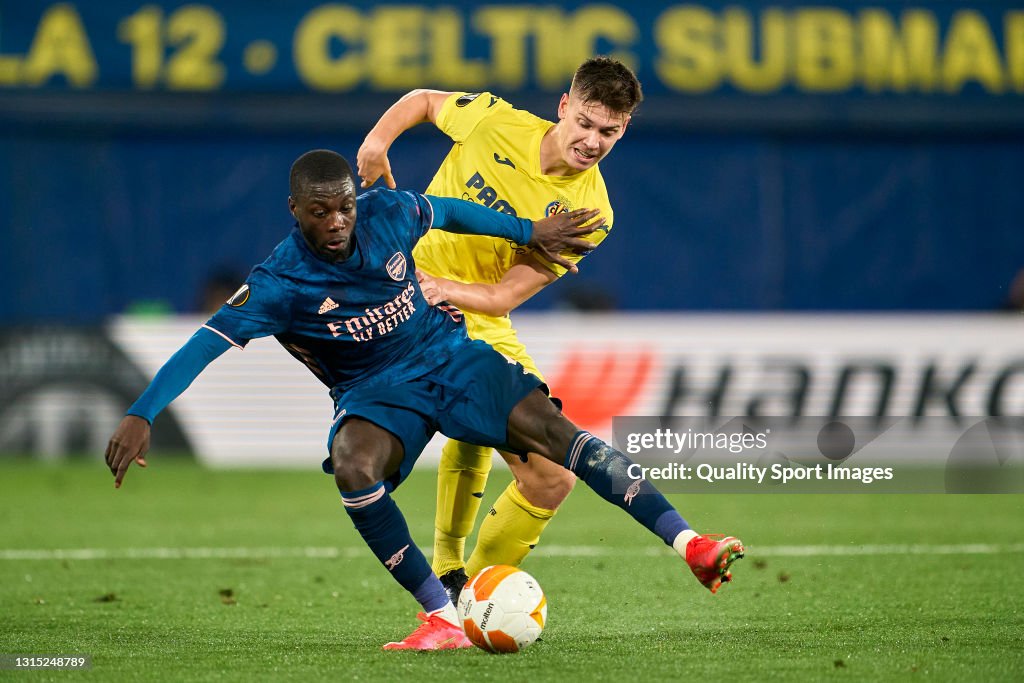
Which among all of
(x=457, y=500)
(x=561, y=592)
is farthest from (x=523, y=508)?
(x=561, y=592)

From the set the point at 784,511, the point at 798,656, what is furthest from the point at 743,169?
the point at 798,656

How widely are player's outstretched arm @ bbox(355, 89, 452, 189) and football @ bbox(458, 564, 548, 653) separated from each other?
1.67 meters

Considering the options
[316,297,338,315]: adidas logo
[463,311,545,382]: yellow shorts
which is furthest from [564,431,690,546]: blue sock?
[316,297,338,315]: adidas logo

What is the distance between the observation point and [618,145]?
15.7 m

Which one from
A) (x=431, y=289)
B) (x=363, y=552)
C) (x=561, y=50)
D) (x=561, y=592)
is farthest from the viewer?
(x=561, y=50)

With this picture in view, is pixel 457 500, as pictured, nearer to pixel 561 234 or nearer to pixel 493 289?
pixel 493 289

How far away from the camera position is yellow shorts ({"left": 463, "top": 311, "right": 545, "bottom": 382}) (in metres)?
5.92

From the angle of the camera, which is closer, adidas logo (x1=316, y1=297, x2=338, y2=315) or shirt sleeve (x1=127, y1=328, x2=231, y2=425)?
shirt sleeve (x1=127, y1=328, x2=231, y2=425)

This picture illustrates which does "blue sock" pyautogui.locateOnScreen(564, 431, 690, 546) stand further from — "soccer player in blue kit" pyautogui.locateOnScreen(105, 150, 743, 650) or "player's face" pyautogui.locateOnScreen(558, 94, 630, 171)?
"player's face" pyautogui.locateOnScreen(558, 94, 630, 171)

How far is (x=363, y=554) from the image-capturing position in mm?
7836

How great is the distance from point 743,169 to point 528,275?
10.7 m

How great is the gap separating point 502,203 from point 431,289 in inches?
24.5

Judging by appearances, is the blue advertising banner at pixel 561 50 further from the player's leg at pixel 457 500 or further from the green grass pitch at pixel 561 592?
the player's leg at pixel 457 500

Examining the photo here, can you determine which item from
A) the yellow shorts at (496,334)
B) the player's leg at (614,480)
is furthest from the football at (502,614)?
the yellow shorts at (496,334)
